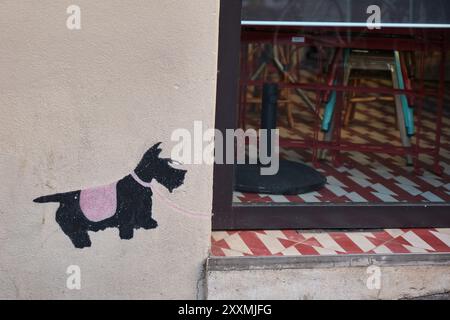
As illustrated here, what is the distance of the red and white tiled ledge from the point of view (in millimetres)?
4699

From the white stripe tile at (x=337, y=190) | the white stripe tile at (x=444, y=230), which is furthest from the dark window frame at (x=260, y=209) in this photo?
the white stripe tile at (x=337, y=190)

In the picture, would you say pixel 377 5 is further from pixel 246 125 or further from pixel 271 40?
pixel 246 125

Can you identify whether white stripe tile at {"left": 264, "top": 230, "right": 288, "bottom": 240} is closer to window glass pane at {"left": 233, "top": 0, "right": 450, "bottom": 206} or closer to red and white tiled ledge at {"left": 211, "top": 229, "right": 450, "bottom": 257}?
red and white tiled ledge at {"left": 211, "top": 229, "right": 450, "bottom": 257}

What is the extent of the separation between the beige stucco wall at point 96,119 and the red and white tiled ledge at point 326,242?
267 millimetres

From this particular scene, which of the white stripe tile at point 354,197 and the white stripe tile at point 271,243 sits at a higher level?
the white stripe tile at point 354,197

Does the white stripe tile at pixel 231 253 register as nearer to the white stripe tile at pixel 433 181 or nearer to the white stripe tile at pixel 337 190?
the white stripe tile at pixel 337 190

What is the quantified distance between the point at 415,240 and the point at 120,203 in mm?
1677

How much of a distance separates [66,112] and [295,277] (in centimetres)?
146

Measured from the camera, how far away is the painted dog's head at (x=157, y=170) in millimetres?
4453

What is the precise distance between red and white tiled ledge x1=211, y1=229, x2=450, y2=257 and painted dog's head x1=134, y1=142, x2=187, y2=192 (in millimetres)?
474

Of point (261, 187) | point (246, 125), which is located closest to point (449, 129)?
point (246, 125)

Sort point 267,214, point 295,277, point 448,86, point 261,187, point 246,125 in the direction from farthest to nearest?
point 448,86, point 246,125, point 261,187, point 267,214, point 295,277
